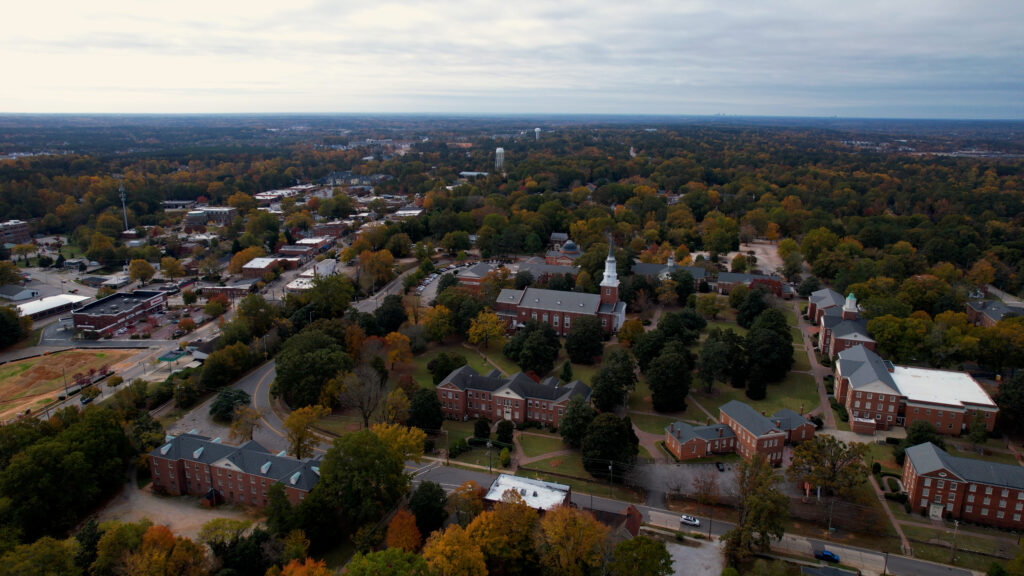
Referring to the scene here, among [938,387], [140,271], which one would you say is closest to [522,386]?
[938,387]


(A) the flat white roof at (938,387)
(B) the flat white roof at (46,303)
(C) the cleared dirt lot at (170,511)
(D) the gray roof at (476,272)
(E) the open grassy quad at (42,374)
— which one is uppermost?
(D) the gray roof at (476,272)

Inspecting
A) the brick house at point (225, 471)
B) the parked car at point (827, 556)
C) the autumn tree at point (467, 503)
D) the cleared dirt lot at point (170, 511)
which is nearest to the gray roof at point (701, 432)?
the parked car at point (827, 556)

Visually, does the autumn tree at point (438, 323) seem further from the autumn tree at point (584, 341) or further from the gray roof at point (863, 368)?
the gray roof at point (863, 368)

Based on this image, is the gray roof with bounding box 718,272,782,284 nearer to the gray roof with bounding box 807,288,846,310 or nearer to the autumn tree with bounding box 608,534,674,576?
the gray roof with bounding box 807,288,846,310

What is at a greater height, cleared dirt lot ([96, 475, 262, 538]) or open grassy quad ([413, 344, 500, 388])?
open grassy quad ([413, 344, 500, 388])

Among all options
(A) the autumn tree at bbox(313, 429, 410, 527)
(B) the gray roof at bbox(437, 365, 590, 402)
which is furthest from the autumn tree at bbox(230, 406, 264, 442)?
(B) the gray roof at bbox(437, 365, 590, 402)

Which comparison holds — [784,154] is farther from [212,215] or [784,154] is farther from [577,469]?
[577,469]
